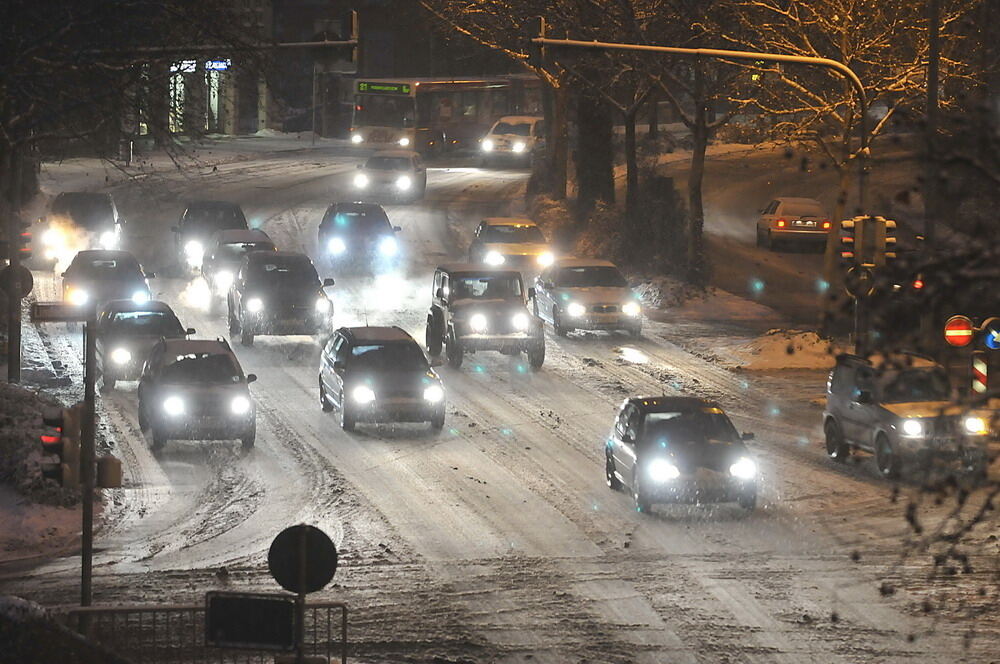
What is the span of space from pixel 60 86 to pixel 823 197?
41930 millimetres

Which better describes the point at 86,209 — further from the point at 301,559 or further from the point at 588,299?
the point at 301,559

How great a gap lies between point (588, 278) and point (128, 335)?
11277 millimetres

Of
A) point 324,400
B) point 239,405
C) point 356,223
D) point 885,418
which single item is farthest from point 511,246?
point 885,418

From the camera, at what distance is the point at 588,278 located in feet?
120

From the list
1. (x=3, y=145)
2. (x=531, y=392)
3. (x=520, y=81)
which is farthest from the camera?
(x=520, y=81)

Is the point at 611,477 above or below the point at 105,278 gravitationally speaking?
above

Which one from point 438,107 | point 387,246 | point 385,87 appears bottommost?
point 387,246

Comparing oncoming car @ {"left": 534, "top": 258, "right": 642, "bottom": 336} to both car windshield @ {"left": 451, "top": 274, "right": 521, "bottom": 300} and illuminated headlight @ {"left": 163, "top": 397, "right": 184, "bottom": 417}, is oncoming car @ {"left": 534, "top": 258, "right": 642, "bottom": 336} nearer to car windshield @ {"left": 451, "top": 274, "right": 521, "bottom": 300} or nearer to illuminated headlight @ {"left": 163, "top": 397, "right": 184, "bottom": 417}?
car windshield @ {"left": 451, "top": 274, "right": 521, "bottom": 300}

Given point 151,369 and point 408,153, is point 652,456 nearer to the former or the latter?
point 151,369

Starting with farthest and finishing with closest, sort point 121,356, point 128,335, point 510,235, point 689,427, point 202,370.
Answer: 1. point 510,235
2. point 128,335
3. point 121,356
4. point 202,370
5. point 689,427

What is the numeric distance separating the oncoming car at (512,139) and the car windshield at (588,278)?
33147mm

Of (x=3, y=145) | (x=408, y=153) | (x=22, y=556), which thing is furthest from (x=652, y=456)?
(x=408, y=153)

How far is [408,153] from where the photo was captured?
58.0m

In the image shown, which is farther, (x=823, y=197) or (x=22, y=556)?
(x=823, y=197)
